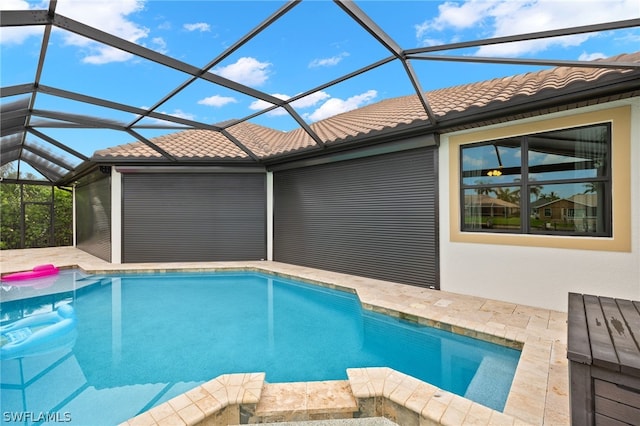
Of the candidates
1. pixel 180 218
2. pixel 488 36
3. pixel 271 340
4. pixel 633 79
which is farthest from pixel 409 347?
pixel 180 218

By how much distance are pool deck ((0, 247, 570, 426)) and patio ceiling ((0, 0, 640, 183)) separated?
143 inches

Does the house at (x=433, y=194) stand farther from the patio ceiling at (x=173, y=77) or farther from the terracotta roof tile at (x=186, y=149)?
the patio ceiling at (x=173, y=77)

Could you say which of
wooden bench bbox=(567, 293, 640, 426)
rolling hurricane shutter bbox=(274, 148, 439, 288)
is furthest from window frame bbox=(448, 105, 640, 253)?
wooden bench bbox=(567, 293, 640, 426)

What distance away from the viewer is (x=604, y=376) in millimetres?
1798

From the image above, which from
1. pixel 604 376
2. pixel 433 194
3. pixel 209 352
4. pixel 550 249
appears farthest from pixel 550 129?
pixel 209 352

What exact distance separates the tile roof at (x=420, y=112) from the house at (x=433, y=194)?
4cm

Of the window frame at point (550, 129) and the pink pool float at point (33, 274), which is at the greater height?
the window frame at point (550, 129)

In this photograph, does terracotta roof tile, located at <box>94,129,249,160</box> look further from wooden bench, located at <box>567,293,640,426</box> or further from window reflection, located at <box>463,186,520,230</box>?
wooden bench, located at <box>567,293,640,426</box>

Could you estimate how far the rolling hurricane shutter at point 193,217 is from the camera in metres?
9.79

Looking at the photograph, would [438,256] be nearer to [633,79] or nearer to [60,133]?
[633,79]

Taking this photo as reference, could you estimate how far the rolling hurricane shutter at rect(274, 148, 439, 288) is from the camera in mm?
6508

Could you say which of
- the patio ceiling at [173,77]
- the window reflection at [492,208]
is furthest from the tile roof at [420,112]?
the window reflection at [492,208]

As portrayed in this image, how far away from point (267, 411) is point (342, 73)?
4.88m

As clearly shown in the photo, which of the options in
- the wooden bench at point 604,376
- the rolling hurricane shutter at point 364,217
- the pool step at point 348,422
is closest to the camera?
the wooden bench at point 604,376
